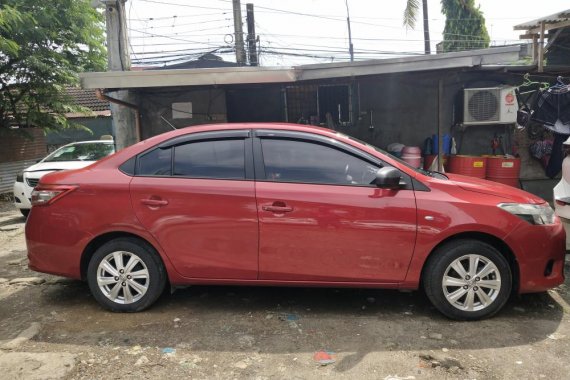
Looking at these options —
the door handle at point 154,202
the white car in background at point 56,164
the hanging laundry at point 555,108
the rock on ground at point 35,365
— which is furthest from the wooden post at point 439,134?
the rock on ground at point 35,365

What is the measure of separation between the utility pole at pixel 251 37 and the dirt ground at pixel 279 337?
36.8 feet

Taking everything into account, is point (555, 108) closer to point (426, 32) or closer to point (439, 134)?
point (439, 134)

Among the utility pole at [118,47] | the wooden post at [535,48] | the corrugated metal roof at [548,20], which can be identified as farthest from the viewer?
the wooden post at [535,48]

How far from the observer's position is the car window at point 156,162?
3.99 meters

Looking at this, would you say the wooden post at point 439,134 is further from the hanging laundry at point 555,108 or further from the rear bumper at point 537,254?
the rear bumper at point 537,254

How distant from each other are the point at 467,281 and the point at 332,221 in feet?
3.90

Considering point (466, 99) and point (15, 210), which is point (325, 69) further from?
point (15, 210)

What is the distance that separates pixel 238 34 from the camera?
13.3 meters

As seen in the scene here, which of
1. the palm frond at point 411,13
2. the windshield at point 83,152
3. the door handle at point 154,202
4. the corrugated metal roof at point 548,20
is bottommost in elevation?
the door handle at point 154,202

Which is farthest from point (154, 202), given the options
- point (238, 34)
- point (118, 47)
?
point (238, 34)

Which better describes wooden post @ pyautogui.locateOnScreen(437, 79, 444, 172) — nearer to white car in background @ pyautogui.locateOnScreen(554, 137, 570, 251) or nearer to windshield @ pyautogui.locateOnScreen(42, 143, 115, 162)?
white car in background @ pyautogui.locateOnScreen(554, 137, 570, 251)

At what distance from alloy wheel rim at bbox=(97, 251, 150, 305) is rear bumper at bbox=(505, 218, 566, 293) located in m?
3.04

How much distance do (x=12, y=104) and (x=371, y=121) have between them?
9934 mm

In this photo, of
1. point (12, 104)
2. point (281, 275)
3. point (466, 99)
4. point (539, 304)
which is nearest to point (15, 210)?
point (12, 104)
